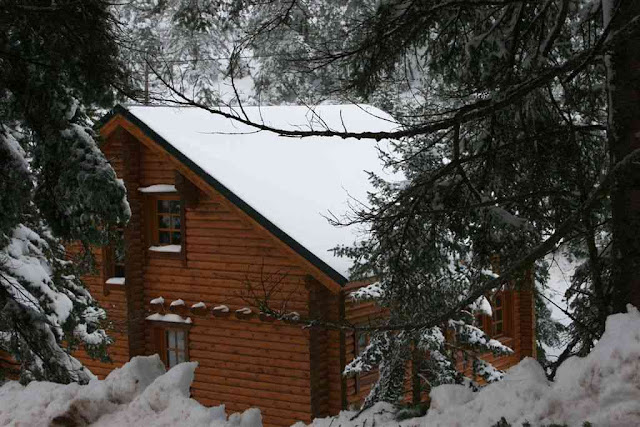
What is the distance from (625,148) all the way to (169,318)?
12.6 metres

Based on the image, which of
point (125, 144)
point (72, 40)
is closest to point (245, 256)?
point (125, 144)

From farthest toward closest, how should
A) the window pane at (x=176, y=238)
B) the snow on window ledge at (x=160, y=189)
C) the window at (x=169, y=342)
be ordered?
1. the window pane at (x=176, y=238)
2. the window at (x=169, y=342)
3. the snow on window ledge at (x=160, y=189)

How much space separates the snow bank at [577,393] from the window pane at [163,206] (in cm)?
1302

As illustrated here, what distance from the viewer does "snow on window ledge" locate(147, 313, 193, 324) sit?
15562mm

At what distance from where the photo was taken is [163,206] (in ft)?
54.0

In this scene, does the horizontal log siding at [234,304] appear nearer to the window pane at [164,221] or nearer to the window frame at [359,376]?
the window pane at [164,221]

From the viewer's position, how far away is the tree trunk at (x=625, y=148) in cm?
468

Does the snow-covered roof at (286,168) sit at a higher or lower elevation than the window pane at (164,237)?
higher

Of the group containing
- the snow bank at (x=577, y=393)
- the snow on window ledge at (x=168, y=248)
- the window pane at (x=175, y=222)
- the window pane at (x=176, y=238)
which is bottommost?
the snow bank at (x=577, y=393)

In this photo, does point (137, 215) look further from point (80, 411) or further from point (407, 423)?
point (407, 423)

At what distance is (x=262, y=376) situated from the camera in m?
14.3

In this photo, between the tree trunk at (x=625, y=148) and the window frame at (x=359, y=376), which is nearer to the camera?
the tree trunk at (x=625, y=148)

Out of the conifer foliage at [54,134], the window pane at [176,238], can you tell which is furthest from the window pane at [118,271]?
the conifer foliage at [54,134]

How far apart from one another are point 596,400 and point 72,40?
5680mm
